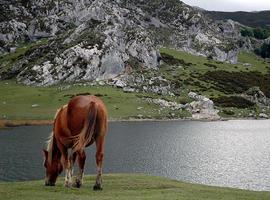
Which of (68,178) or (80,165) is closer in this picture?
(80,165)

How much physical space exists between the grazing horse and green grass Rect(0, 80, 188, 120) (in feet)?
354

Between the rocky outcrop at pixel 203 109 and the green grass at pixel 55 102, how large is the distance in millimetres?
5077

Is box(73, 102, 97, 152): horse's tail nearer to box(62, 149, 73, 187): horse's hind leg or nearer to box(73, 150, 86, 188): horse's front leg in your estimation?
box(73, 150, 86, 188): horse's front leg

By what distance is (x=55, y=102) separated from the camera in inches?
5679

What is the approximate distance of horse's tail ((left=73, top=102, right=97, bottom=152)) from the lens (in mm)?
21656

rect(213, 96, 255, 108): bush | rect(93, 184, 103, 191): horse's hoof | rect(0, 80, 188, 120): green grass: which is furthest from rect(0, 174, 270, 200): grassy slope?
rect(213, 96, 255, 108): bush

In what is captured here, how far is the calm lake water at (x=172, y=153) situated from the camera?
60.4m

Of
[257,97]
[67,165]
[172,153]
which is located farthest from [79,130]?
[257,97]

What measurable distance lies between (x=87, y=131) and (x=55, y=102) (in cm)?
12486

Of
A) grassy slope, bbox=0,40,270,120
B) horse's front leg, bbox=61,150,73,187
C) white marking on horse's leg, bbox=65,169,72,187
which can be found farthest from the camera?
grassy slope, bbox=0,40,270,120

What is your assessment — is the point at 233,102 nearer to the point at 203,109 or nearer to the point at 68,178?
the point at 203,109

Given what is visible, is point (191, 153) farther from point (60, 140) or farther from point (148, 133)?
point (60, 140)

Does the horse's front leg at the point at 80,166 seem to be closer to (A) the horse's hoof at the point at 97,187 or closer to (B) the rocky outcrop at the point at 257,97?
(A) the horse's hoof at the point at 97,187

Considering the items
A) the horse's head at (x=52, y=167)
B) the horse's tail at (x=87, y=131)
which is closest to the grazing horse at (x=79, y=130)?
the horse's tail at (x=87, y=131)
